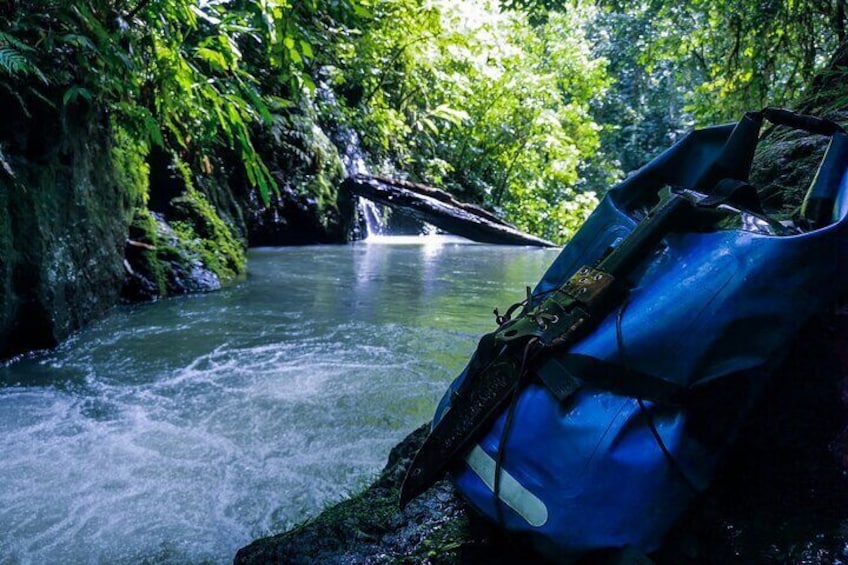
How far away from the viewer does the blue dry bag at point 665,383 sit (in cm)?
100

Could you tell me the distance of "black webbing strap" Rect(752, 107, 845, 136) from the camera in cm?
119

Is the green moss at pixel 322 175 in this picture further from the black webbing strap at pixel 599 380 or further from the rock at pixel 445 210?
the black webbing strap at pixel 599 380

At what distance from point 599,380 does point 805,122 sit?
800 mm

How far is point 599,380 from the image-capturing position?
1094 millimetres

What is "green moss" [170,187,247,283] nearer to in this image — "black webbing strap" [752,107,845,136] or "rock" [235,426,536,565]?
"rock" [235,426,536,565]

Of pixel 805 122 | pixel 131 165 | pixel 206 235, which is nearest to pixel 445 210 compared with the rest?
pixel 206 235

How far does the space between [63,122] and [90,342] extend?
168cm

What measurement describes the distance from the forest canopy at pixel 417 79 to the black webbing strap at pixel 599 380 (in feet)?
6.98

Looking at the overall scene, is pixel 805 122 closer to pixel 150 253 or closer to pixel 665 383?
pixel 665 383

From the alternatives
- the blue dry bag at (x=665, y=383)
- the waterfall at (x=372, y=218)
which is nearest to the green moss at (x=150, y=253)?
the blue dry bag at (x=665, y=383)

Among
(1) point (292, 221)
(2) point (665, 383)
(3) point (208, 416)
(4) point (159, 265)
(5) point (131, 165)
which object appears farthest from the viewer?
(1) point (292, 221)

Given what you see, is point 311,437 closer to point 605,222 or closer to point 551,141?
point 605,222

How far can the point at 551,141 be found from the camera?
15.5 metres

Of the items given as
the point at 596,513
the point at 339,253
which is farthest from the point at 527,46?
the point at 596,513
